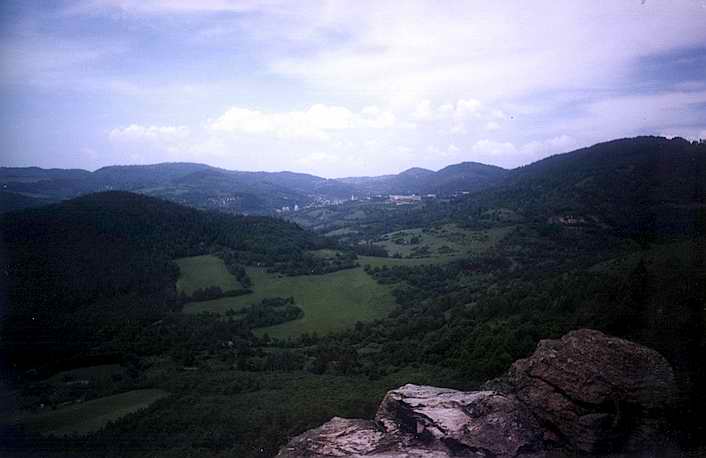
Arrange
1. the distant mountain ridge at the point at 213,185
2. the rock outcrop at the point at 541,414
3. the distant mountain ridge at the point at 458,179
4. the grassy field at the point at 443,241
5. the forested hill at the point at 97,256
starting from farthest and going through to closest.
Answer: the distant mountain ridge at the point at 458,179 → the distant mountain ridge at the point at 213,185 → the grassy field at the point at 443,241 → the forested hill at the point at 97,256 → the rock outcrop at the point at 541,414

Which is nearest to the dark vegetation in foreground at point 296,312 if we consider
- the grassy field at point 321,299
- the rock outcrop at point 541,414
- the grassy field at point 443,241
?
the rock outcrop at point 541,414

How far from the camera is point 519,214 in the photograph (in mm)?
62656

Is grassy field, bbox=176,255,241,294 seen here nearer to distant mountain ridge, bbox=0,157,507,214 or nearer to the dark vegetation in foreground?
the dark vegetation in foreground

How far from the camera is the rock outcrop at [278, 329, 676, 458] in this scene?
30.2ft

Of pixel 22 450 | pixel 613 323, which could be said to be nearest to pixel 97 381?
pixel 22 450

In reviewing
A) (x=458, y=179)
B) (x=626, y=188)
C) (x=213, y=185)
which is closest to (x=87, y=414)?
(x=626, y=188)

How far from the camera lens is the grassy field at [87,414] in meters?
17.9

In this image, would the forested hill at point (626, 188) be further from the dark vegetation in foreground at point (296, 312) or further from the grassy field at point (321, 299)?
the grassy field at point (321, 299)

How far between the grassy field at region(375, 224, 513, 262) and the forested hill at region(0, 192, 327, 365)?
14.9 meters

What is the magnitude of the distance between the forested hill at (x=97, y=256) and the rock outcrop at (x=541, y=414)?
20.4 metres

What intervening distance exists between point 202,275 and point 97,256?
34.0ft

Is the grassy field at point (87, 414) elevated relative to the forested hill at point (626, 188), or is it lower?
lower

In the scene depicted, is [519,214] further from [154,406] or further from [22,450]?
[22,450]

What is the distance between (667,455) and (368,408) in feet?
24.2
